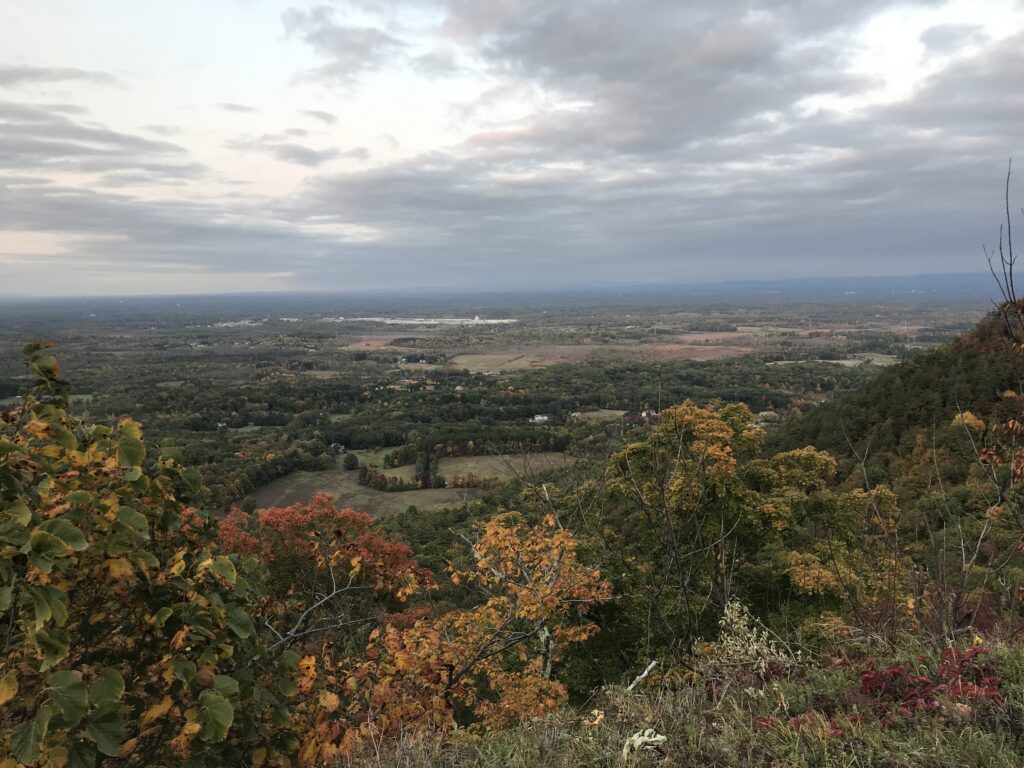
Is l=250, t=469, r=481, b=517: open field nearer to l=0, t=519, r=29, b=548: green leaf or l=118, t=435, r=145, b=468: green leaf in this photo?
l=118, t=435, r=145, b=468: green leaf

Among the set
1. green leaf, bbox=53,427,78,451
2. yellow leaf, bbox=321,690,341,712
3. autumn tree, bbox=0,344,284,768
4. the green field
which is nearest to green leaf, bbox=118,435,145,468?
autumn tree, bbox=0,344,284,768

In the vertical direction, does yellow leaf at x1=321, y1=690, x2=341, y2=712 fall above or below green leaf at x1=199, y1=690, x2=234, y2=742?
below

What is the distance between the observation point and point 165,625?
11.3 ft

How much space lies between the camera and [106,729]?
2.71m

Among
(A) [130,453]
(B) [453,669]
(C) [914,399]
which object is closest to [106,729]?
(A) [130,453]

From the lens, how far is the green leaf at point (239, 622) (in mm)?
3368

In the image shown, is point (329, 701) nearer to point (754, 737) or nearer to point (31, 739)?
point (31, 739)

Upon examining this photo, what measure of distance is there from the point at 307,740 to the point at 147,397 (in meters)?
111

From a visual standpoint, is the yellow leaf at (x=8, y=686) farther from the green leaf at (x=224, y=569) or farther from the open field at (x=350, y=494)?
the open field at (x=350, y=494)

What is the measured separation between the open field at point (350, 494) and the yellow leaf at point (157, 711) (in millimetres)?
42105

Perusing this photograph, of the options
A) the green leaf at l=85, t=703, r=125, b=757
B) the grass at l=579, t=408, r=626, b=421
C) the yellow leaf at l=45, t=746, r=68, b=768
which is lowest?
the grass at l=579, t=408, r=626, b=421

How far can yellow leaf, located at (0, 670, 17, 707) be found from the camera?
8.30 feet

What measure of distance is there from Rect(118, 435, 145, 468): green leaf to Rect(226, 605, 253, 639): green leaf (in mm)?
1125

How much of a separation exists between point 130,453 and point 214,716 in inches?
66.3
